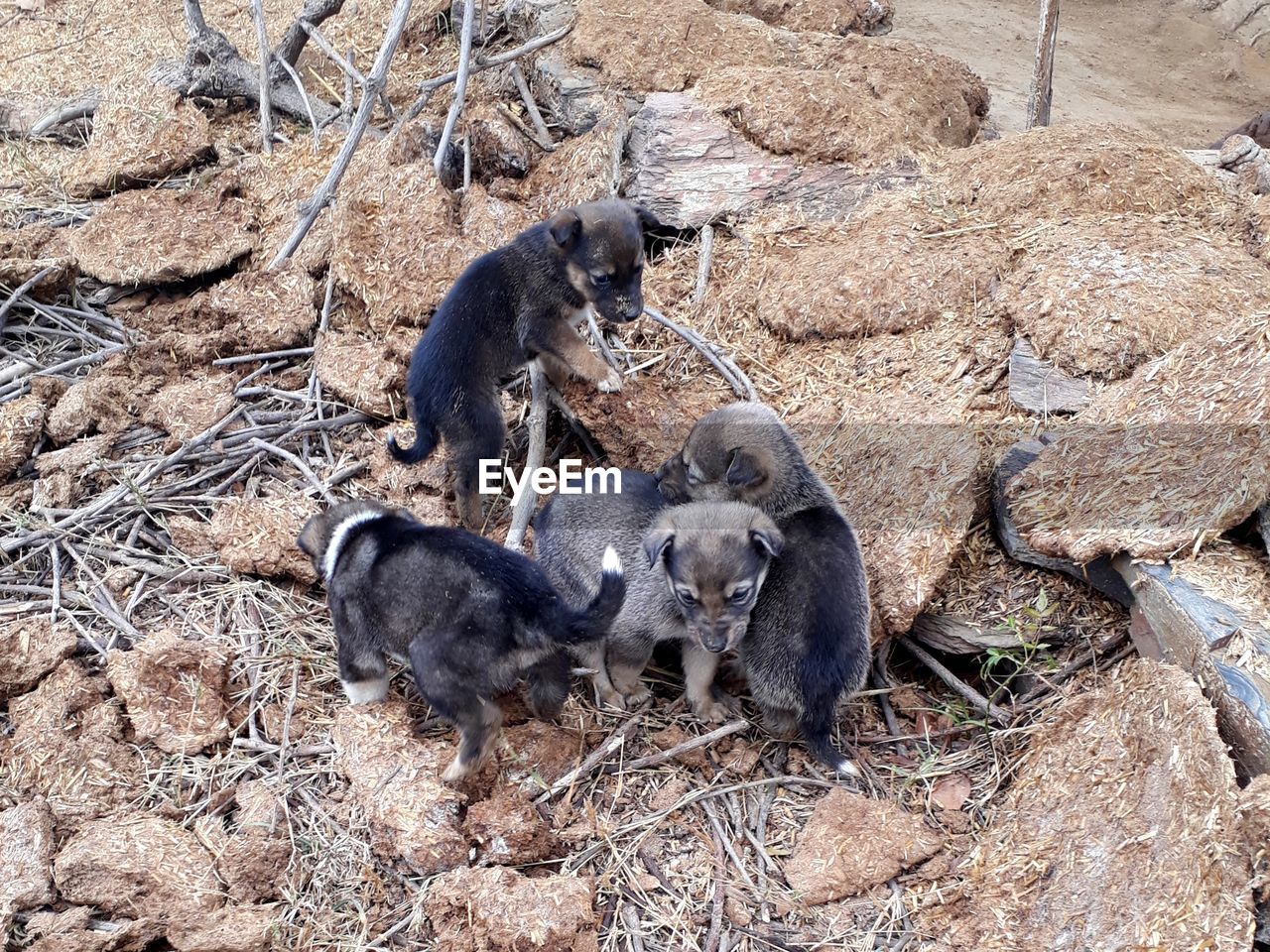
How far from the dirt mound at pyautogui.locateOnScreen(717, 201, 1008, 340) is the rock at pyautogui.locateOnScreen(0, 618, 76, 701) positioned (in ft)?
14.1

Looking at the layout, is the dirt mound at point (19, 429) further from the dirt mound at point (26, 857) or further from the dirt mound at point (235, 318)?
the dirt mound at point (26, 857)

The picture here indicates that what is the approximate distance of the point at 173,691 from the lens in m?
5.04

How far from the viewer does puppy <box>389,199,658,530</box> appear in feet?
19.4

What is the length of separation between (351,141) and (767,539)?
13.9ft

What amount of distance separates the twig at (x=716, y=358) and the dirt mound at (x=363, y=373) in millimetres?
1630

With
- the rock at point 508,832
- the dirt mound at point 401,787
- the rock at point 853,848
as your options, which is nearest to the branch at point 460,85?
the dirt mound at point 401,787

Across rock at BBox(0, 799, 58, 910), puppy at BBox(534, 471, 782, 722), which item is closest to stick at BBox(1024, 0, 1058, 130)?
puppy at BBox(534, 471, 782, 722)

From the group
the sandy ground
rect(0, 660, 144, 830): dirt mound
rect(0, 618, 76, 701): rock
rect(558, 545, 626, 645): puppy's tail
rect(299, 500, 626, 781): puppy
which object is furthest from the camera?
the sandy ground

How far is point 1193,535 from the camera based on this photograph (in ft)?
16.0

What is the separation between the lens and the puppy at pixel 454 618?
15.0 ft

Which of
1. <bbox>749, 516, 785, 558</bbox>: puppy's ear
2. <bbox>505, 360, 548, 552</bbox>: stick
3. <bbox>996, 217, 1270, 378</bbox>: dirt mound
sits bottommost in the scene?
<bbox>505, 360, 548, 552</bbox>: stick

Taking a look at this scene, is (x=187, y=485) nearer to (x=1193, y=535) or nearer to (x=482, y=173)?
(x=482, y=173)

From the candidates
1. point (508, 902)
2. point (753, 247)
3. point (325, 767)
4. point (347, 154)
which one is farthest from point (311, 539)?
point (753, 247)

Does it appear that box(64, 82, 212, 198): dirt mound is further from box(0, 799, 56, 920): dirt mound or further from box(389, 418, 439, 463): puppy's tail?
box(0, 799, 56, 920): dirt mound
